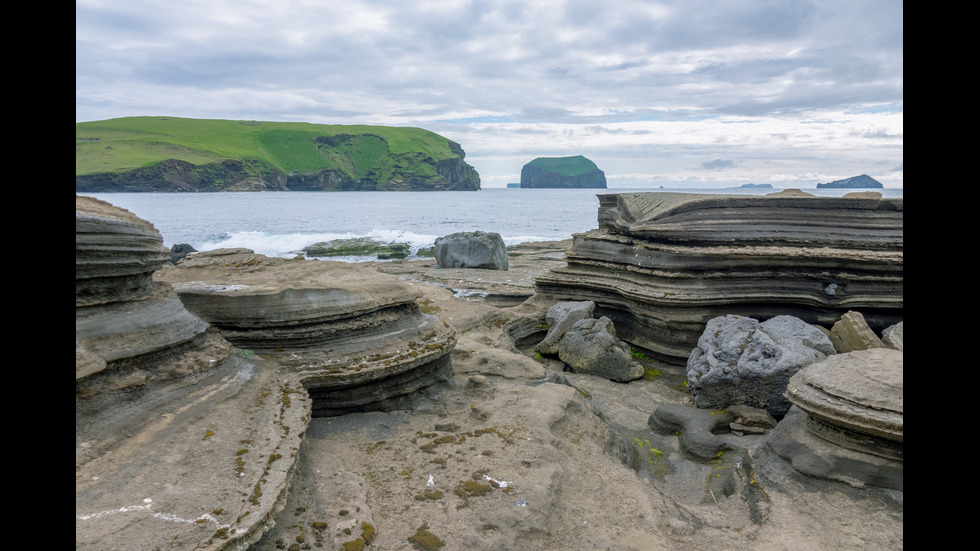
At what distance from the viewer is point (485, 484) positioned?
151 inches

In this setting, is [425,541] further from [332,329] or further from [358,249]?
[358,249]

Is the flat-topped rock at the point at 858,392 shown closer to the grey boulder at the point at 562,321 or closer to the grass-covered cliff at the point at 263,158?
the grey boulder at the point at 562,321

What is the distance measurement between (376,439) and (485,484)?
126 cm

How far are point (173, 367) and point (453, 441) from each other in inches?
85.4

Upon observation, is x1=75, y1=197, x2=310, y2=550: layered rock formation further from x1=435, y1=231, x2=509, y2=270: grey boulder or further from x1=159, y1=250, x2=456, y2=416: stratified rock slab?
x1=435, y1=231, x2=509, y2=270: grey boulder

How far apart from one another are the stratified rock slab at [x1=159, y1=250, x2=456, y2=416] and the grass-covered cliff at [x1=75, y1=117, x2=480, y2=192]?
9066 centimetres

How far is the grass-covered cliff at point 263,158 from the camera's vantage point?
87875mm

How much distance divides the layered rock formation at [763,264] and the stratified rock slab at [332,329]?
3.99m

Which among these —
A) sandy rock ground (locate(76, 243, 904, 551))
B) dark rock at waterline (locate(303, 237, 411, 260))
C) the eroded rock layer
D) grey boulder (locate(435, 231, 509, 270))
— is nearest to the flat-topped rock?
sandy rock ground (locate(76, 243, 904, 551))

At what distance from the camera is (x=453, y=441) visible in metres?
4.55

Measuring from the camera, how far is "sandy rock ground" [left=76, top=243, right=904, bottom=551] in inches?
121

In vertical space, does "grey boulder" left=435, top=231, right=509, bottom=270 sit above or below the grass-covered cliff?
below

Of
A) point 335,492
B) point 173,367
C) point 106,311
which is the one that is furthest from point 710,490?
point 106,311

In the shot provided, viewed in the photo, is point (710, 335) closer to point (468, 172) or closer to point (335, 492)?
point (335, 492)
